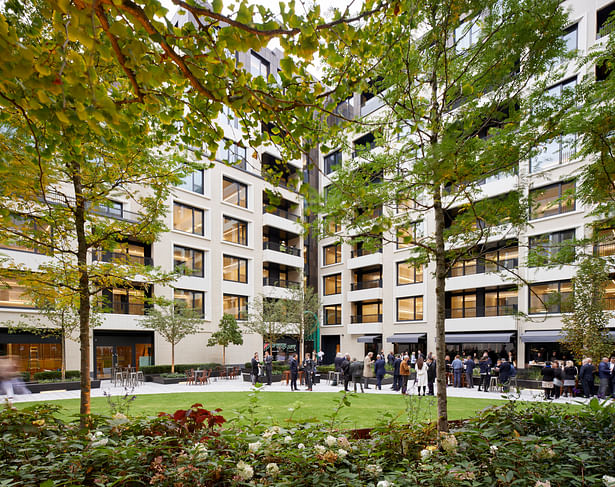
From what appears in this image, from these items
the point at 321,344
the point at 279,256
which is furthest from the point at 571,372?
the point at 321,344

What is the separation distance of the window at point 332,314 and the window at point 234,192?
14.6 m

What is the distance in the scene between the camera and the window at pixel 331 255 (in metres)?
41.2

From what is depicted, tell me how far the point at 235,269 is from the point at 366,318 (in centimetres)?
1364

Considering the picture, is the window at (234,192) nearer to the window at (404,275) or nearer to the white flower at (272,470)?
the window at (404,275)

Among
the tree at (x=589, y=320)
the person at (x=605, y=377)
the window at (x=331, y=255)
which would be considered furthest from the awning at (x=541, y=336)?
the window at (x=331, y=255)

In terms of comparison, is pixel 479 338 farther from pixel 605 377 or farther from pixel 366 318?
pixel 605 377

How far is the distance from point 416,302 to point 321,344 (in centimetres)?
1323

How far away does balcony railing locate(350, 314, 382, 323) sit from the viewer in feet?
120

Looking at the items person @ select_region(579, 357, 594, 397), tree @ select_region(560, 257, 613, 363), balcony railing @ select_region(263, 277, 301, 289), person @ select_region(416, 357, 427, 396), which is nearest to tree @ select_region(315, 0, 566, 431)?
person @ select_region(416, 357, 427, 396)

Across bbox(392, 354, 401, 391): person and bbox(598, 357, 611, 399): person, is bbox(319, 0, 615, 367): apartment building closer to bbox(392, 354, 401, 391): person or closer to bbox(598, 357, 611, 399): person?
bbox(598, 357, 611, 399): person

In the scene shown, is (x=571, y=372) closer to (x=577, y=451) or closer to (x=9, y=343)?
(x=577, y=451)

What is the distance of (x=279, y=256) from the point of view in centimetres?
3756

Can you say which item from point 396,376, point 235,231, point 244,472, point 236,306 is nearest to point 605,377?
point 396,376

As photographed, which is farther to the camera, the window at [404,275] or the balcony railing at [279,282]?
the balcony railing at [279,282]
